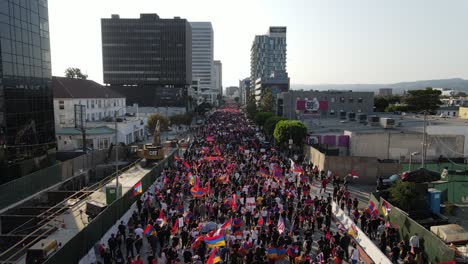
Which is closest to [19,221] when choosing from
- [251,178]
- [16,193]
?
[16,193]

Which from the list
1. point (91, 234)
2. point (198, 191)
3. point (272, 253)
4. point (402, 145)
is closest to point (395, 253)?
point (272, 253)

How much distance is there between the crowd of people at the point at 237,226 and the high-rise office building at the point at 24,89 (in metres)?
11.2

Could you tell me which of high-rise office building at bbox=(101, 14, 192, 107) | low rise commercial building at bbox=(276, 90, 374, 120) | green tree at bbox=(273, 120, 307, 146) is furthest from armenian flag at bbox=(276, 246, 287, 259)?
high-rise office building at bbox=(101, 14, 192, 107)

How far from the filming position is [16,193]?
25.1 m

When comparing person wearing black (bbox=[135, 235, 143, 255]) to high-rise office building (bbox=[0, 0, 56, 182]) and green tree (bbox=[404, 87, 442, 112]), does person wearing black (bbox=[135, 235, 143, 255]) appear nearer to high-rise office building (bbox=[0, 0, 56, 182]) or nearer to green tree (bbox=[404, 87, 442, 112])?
high-rise office building (bbox=[0, 0, 56, 182])

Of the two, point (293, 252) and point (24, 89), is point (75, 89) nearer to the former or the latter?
point (24, 89)

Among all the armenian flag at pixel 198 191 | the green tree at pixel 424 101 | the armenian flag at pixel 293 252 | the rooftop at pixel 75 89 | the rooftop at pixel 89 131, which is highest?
the rooftop at pixel 75 89

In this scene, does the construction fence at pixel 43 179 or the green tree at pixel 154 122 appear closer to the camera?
the construction fence at pixel 43 179

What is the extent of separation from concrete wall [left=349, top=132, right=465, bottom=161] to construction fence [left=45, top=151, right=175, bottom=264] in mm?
24224

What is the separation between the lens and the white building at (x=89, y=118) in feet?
167

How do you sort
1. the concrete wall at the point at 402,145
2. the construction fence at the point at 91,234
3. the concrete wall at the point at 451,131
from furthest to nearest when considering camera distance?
the concrete wall at the point at 451,131, the concrete wall at the point at 402,145, the construction fence at the point at 91,234

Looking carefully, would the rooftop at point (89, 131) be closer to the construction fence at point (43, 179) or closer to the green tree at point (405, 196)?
the construction fence at point (43, 179)

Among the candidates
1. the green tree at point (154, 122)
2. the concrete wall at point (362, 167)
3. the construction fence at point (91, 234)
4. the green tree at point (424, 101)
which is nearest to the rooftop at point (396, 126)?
the concrete wall at point (362, 167)

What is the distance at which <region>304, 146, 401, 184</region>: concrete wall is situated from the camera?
32.6 metres
